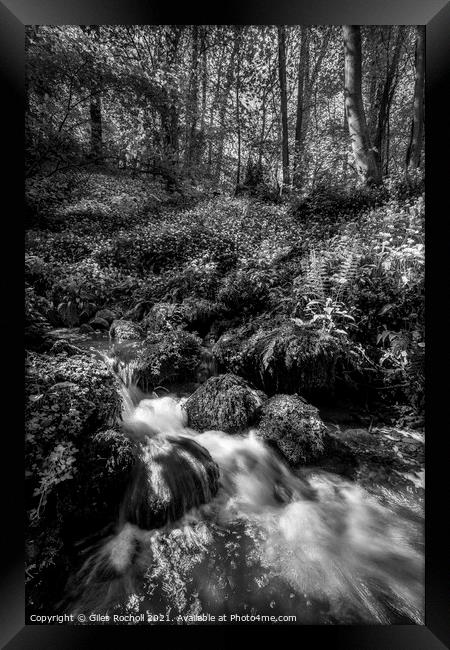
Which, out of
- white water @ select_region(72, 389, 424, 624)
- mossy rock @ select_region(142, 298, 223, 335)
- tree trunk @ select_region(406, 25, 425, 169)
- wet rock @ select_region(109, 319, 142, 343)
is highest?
tree trunk @ select_region(406, 25, 425, 169)

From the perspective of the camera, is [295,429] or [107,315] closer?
[295,429]

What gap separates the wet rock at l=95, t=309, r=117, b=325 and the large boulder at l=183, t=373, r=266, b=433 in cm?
91

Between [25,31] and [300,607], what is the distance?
13.0 feet

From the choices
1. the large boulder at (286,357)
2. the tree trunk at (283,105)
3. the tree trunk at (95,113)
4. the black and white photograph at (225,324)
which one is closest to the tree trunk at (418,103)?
the black and white photograph at (225,324)

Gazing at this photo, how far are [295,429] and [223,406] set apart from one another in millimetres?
568

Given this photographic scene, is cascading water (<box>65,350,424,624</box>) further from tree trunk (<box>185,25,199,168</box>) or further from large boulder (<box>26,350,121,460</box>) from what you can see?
tree trunk (<box>185,25,199,168</box>)

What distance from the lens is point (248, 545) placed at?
1582 mm

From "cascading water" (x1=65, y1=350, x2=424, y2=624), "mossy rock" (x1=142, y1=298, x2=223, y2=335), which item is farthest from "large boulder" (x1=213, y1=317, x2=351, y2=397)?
"cascading water" (x1=65, y1=350, x2=424, y2=624)

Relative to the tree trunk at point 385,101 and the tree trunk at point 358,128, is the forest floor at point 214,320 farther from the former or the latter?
the tree trunk at point 385,101

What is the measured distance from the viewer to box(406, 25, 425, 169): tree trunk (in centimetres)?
162

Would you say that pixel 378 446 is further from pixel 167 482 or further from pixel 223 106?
pixel 223 106

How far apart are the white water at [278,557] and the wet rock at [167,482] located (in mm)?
66

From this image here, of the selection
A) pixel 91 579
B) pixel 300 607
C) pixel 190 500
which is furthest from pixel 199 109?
pixel 300 607
